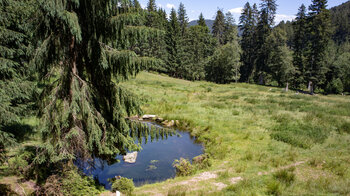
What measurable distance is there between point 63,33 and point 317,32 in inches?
2310

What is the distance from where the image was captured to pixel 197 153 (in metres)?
13.3

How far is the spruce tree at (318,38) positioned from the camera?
160 feet

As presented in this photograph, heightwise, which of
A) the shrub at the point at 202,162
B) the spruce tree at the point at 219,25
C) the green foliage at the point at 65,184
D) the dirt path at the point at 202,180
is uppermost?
the spruce tree at the point at 219,25

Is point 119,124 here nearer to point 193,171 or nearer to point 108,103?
point 108,103

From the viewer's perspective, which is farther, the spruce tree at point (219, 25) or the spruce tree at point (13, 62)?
the spruce tree at point (219, 25)

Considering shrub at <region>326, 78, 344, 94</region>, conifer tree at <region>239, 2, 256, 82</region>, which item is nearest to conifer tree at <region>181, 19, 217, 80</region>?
conifer tree at <region>239, 2, 256, 82</region>

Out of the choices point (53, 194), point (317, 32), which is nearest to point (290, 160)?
point (53, 194)

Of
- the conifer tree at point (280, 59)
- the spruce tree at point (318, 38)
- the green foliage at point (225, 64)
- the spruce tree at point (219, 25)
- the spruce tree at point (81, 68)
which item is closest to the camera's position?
the spruce tree at point (81, 68)

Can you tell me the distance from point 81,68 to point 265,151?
34.2 feet

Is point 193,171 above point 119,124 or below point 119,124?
below

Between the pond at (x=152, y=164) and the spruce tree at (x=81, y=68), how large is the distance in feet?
6.54

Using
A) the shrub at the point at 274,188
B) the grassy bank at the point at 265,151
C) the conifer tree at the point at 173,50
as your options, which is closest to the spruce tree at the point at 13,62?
the grassy bank at the point at 265,151

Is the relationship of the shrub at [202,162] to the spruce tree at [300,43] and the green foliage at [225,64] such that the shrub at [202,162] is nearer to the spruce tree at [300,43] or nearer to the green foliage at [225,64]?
the green foliage at [225,64]

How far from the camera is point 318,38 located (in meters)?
49.7
